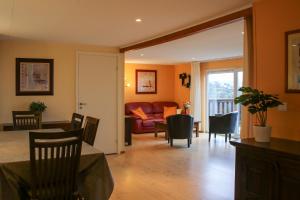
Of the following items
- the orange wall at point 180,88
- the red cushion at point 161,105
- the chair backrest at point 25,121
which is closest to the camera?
the chair backrest at point 25,121

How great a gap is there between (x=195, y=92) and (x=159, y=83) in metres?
1.67

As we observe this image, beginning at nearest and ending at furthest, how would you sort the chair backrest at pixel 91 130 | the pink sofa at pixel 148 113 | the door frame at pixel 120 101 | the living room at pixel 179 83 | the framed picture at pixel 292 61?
1. the framed picture at pixel 292 61
2. the chair backrest at pixel 91 130
3. the door frame at pixel 120 101
4. the living room at pixel 179 83
5. the pink sofa at pixel 148 113

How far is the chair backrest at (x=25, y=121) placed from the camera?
457cm

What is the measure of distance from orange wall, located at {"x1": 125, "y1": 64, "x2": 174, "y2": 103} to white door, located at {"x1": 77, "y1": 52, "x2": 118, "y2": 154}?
156 inches

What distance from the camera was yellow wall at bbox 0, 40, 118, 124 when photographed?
5.59m

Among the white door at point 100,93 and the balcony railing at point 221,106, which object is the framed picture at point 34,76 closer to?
the white door at point 100,93

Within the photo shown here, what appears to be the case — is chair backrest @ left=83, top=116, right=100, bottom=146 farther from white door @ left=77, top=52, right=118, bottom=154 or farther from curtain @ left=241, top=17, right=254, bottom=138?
white door @ left=77, top=52, right=118, bottom=154

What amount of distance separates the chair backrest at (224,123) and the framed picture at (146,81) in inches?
125

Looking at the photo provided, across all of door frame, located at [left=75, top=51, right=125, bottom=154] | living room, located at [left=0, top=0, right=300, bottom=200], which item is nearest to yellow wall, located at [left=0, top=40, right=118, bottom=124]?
living room, located at [left=0, top=0, right=300, bottom=200]

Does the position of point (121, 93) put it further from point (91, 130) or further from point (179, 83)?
point (179, 83)

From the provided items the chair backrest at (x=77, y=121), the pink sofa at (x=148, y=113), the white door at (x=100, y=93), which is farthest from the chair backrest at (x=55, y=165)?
the pink sofa at (x=148, y=113)

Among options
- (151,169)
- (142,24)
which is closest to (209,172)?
(151,169)

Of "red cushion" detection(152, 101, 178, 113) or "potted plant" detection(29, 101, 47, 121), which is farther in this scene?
"red cushion" detection(152, 101, 178, 113)

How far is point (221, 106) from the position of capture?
9555 millimetres
